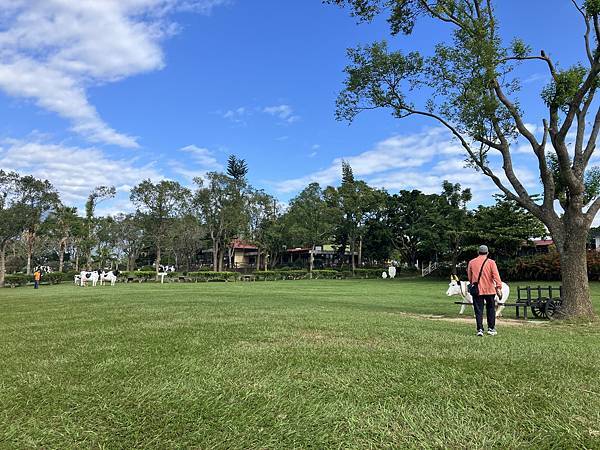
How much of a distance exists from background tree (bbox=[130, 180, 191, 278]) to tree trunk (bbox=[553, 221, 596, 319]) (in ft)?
112

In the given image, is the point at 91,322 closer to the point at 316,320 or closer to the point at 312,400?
the point at 316,320

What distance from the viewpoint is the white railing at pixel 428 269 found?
143ft

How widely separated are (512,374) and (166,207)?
39.5m

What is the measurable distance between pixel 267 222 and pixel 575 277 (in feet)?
132

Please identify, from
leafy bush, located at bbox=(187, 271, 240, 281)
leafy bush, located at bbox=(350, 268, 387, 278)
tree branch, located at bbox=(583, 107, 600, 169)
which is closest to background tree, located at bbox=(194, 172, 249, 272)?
leafy bush, located at bbox=(187, 271, 240, 281)

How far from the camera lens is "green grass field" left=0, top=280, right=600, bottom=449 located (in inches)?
127

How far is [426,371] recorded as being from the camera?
4723mm

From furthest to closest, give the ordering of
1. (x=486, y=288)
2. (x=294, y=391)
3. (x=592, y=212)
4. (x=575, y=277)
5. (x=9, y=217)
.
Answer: (x=9, y=217) → (x=592, y=212) → (x=575, y=277) → (x=486, y=288) → (x=294, y=391)

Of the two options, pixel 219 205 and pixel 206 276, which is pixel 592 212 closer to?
pixel 206 276

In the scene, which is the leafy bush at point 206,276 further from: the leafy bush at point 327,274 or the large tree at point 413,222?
the large tree at point 413,222

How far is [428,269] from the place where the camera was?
45625 millimetres

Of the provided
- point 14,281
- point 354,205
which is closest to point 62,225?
point 14,281

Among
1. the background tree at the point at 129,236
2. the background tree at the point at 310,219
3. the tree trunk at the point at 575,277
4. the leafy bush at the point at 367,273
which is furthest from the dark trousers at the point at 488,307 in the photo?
the background tree at the point at 129,236

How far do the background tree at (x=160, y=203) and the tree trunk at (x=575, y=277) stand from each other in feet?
112
